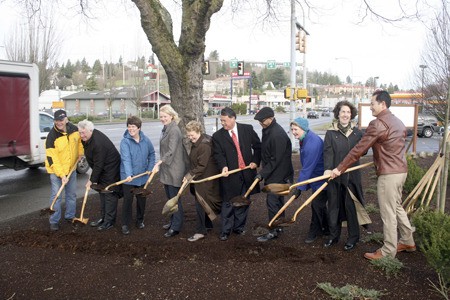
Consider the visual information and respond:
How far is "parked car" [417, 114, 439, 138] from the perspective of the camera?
94.4 ft

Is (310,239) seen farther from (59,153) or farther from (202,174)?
(59,153)

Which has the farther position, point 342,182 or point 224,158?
point 224,158

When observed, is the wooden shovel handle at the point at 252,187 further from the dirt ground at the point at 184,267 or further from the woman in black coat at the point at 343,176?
the woman in black coat at the point at 343,176

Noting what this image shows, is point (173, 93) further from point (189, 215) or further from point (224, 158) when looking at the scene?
point (224, 158)

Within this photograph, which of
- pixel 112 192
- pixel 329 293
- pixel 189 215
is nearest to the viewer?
pixel 329 293

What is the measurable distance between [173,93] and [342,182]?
4.69 meters

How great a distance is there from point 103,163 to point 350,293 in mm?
3854

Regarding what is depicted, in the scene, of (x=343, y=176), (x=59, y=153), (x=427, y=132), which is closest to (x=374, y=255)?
(x=343, y=176)

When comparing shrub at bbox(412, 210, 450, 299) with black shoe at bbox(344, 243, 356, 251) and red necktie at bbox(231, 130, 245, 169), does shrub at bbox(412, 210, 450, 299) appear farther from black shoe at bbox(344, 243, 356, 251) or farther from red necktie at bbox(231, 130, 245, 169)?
red necktie at bbox(231, 130, 245, 169)

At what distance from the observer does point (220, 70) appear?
157375mm

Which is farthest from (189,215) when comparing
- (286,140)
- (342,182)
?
(342,182)

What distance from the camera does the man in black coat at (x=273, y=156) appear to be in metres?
5.30

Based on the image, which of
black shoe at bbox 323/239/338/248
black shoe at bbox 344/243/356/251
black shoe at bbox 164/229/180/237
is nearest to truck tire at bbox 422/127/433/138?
black shoe at bbox 323/239/338/248

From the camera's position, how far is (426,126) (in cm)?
2897
